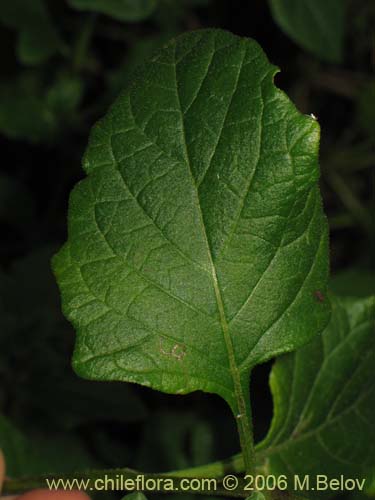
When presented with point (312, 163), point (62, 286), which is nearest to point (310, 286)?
point (312, 163)

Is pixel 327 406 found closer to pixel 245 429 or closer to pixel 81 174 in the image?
pixel 245 429

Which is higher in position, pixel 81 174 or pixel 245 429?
pixel 245 429

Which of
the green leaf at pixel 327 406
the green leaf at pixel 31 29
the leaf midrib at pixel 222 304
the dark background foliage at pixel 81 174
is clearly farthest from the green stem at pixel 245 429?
the green leaf at pixel 31 29

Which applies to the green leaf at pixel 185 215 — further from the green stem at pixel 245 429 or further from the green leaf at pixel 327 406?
the green leaf at pixel 327 406

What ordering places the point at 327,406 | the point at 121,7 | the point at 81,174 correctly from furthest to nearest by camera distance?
the point at 81,174 → the point at 121,7 → the point at 327,406

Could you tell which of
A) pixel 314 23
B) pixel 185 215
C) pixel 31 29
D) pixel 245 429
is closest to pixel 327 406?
pixel 245 429

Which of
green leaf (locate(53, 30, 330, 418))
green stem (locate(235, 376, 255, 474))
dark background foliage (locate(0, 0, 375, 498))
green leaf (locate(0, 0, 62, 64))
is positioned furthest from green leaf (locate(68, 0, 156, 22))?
green stem (locate(235, 376, 255, 474))
